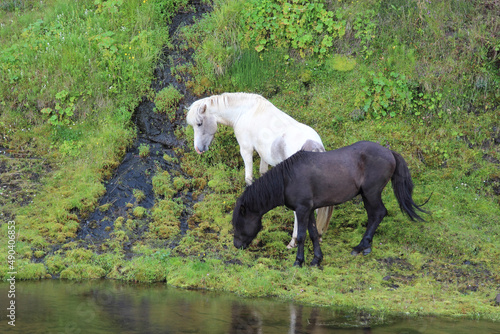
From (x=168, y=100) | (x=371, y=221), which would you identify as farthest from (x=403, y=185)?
(x=168, y=100)

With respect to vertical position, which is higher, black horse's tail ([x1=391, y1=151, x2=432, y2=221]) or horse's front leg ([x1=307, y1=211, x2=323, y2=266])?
black horse's tail ([x1=391, y1=151, x2=432, y2=221])

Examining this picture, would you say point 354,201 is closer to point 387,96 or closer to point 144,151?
point 387,96

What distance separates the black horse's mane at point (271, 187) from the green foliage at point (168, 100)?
4161 millimetres

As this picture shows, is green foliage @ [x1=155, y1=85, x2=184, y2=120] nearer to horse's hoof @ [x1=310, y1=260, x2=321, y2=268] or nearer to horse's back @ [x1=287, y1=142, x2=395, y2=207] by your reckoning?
horse's back @ [x1=287, y1=142, x2=395, y2=207]

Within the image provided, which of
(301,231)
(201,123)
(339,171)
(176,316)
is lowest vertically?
(176,316)

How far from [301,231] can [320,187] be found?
760 mm

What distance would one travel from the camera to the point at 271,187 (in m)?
8.62

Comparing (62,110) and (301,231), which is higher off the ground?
(62,110)

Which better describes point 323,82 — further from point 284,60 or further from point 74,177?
point 74,177

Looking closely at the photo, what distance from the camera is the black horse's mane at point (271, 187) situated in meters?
8.62

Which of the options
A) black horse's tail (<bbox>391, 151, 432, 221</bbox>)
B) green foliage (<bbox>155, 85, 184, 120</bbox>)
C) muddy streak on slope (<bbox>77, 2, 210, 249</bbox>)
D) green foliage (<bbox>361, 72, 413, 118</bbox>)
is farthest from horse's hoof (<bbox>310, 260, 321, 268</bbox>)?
green foliage (<bbox>155, 85, 184, 120</bbox>)

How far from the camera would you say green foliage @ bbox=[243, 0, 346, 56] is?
1237 centimetres

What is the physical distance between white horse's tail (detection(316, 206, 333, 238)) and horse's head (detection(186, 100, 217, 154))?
100 inches

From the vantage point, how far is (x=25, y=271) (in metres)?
8.48
